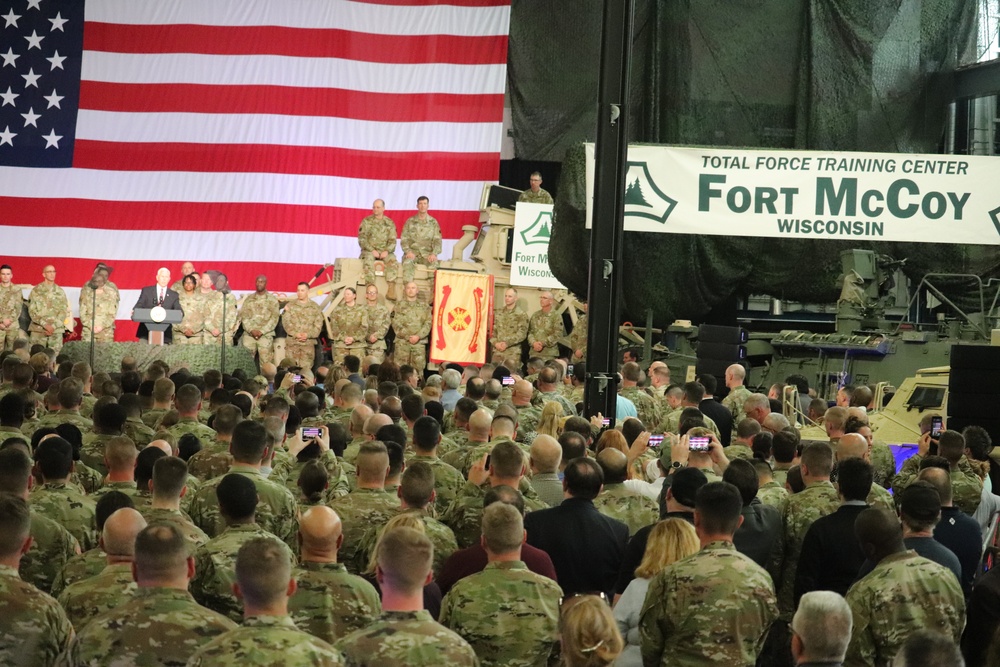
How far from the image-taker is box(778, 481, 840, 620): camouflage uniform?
6688mm

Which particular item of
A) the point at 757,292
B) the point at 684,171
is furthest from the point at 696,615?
the point at 757,292

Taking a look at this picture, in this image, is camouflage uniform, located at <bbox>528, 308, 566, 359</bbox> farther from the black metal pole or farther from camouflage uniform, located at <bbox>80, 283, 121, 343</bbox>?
the black metal pole

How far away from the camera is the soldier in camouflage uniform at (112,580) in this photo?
185 inches

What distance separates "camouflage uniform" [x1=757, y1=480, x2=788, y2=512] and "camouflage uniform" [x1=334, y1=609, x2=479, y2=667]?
3147mm

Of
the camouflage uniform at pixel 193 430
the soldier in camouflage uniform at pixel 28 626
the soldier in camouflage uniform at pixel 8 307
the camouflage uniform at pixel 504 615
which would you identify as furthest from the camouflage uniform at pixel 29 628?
the soldier in camouflage uniform at pixel 8 307

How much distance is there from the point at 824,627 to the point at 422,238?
1696cm

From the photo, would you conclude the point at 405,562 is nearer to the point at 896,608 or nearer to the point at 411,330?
the point at 896,608

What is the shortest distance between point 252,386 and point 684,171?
4266 millimetres

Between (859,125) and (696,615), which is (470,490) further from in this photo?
(859,125)

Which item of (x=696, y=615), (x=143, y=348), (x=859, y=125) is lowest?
(x=696, y=615)

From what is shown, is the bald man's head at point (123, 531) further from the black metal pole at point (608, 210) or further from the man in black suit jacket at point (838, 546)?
the black metal pole at point (608, 210)

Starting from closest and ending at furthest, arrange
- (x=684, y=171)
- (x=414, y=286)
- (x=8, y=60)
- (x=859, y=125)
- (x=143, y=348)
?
(x=684, y=171) < (x=143, y=348) < (x=414, y=286) < (x=859, y=125) < (x=8, y=60)

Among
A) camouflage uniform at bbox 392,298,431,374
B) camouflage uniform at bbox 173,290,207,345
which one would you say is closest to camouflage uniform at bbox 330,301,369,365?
camouflage uniform at bbox 392,298,431,374

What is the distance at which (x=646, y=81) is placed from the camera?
70.1 ft
